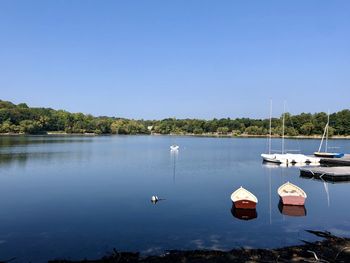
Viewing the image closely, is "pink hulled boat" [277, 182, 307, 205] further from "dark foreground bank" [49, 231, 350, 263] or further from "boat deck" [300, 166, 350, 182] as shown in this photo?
"boat deck" [300, 166, 350, 182]

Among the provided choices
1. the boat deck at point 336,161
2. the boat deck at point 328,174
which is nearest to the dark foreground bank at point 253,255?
the boat deck at point 328,174

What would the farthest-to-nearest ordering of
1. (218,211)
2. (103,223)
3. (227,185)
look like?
(227,185)
(218,211)
(103,223)

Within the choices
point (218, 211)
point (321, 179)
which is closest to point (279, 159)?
point (321, 179)

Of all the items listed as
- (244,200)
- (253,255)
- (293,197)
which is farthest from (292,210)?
(253,255)

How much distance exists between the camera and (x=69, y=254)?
62.6ft

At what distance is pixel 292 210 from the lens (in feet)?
99.7

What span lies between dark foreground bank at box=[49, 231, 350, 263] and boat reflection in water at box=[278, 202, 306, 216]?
384 inches

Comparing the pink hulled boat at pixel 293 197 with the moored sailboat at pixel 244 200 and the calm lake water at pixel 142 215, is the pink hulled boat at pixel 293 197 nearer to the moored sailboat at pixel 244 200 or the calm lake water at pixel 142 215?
the calm lake water at pixel 142 215

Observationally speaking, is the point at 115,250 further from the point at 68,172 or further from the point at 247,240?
the point at 68,172

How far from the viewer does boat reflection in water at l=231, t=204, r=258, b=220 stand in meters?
27.6

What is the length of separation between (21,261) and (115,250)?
183 inches

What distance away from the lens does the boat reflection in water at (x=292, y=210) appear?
96.0 feet

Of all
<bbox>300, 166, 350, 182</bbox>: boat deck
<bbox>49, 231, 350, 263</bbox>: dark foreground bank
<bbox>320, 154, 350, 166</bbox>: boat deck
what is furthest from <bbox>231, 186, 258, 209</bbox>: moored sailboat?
<bbox>320, 154, 350, 166</bbox>: boat deck

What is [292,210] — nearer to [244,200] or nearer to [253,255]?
[244,200]
